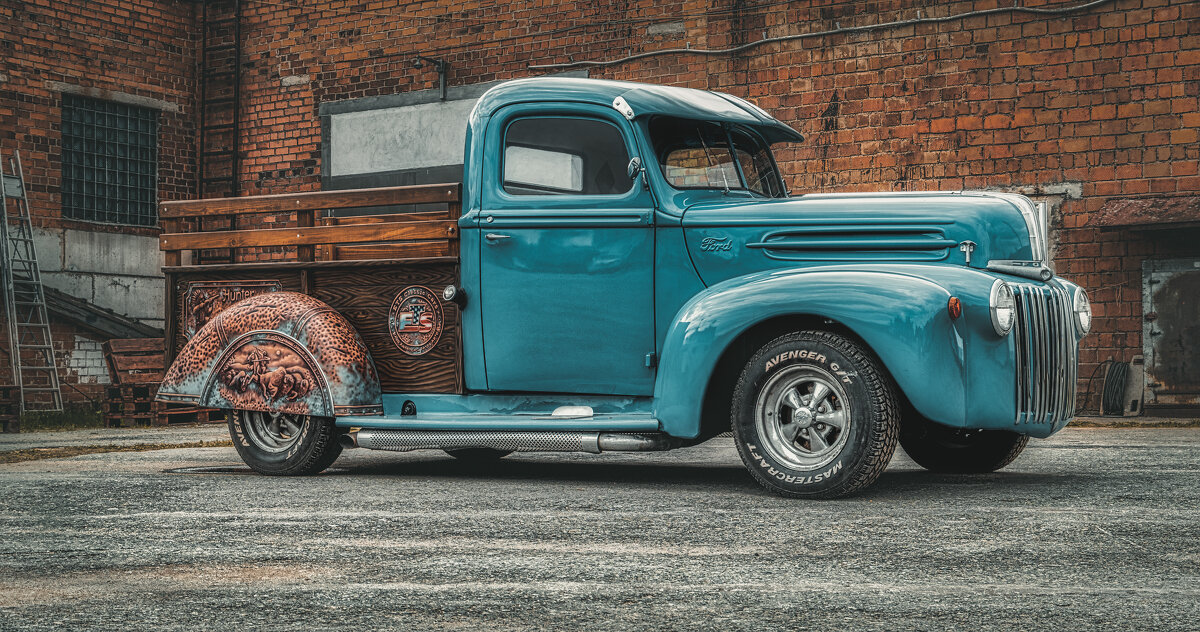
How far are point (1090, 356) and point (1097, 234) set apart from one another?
4.13 ft

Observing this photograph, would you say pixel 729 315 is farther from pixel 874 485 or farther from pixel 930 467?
pixel 930 467

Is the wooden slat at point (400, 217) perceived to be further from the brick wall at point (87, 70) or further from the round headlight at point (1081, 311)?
the brick wall at point (87, 70)

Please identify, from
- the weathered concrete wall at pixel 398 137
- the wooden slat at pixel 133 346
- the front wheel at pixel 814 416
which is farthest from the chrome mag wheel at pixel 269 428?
the weathered concrete wall at pixel 398 137

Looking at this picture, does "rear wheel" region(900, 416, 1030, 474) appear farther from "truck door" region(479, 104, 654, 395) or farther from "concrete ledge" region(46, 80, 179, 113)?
"concrete ledge" region(46, 80, 179, 113)

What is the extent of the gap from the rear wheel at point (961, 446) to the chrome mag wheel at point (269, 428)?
3.54m

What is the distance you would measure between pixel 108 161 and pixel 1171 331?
13500 millimetres

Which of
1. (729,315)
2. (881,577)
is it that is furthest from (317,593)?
(729,315)

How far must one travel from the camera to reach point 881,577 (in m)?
4.15

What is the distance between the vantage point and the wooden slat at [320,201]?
7477 millimetres

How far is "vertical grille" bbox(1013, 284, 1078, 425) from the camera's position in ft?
20.3

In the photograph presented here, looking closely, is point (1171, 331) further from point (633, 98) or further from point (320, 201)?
point (320, 201)

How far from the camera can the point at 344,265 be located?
780 centimetres

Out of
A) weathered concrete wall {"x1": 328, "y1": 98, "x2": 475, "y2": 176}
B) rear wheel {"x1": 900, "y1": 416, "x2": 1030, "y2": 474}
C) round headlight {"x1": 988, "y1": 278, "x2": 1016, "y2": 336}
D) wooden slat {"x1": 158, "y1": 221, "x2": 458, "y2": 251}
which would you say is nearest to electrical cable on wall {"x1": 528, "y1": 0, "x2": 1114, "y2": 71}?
weathered concrete wall {"x1": 328, "y1": 98, "x2": 475, "y2": 176}

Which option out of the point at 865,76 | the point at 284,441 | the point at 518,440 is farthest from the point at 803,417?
the point at 865,76
